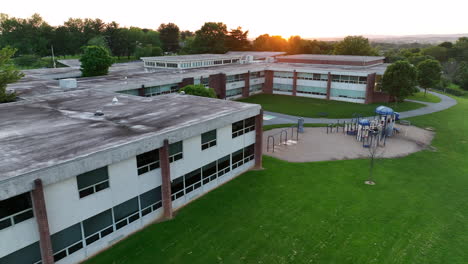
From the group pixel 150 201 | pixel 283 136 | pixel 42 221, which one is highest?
pixel 42 221

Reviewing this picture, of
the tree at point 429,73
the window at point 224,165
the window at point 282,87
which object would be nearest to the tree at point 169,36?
the window at point 282,87

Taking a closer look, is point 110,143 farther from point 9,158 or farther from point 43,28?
point 43,28

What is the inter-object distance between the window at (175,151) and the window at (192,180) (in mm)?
1744

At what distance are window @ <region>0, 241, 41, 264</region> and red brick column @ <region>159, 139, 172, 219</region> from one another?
7.32 metres

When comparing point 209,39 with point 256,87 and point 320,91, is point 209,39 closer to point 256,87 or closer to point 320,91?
point 256,87

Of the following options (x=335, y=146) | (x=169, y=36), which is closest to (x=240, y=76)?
(x=335, y=146)

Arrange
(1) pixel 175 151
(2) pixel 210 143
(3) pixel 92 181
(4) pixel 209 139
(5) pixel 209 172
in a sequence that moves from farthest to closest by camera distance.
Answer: (5) pixel 209 172, (2) pixel 210 143, (4) pixel 209 139, (1) pixel 175 151, (3) pixel 92 181

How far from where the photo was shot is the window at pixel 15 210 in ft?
44.5

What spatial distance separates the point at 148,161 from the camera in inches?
757

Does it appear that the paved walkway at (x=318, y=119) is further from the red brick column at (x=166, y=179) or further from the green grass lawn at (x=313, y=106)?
the red brick column at (x=166, y=179)

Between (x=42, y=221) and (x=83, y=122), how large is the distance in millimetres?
9478

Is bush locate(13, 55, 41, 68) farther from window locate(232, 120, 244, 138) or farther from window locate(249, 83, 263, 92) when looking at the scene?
window locate(232, 120, 244, 138)

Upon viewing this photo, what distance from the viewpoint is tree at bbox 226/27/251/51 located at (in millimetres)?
113375

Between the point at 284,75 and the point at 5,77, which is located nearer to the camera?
the point at 5,77
